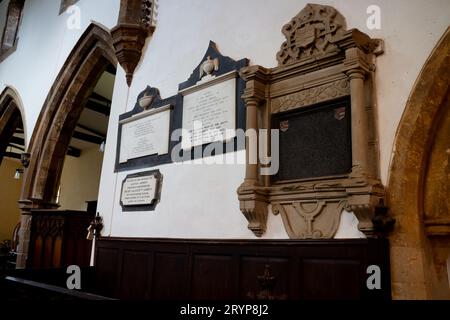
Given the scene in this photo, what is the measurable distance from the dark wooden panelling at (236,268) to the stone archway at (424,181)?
114mm

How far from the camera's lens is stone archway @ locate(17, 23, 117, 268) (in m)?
5.56

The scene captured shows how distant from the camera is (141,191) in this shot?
3650 mm

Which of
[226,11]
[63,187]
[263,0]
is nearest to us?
[263,0]

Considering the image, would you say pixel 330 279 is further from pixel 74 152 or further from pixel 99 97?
pixel 74 152

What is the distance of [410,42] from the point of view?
218 centimetres

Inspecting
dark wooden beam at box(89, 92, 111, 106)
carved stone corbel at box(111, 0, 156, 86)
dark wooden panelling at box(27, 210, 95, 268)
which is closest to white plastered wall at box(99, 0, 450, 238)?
carved stone corbel at box(111, 0, 156, 86)

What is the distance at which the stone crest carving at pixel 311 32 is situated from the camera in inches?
97.9

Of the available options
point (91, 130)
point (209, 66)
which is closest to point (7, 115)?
point (91, 130)

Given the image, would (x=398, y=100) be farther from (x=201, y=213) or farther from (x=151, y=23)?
(x=151, y=23)

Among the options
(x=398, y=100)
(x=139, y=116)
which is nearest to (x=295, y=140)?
(x=398, y=100)

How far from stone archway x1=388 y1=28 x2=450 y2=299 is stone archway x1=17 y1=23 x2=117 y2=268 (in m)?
4.37

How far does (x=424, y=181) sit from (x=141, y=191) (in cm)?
239

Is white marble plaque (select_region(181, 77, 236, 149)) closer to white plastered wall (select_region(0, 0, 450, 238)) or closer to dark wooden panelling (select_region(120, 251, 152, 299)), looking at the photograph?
white plastered wall (select_region(0, 0, 450, 238))
